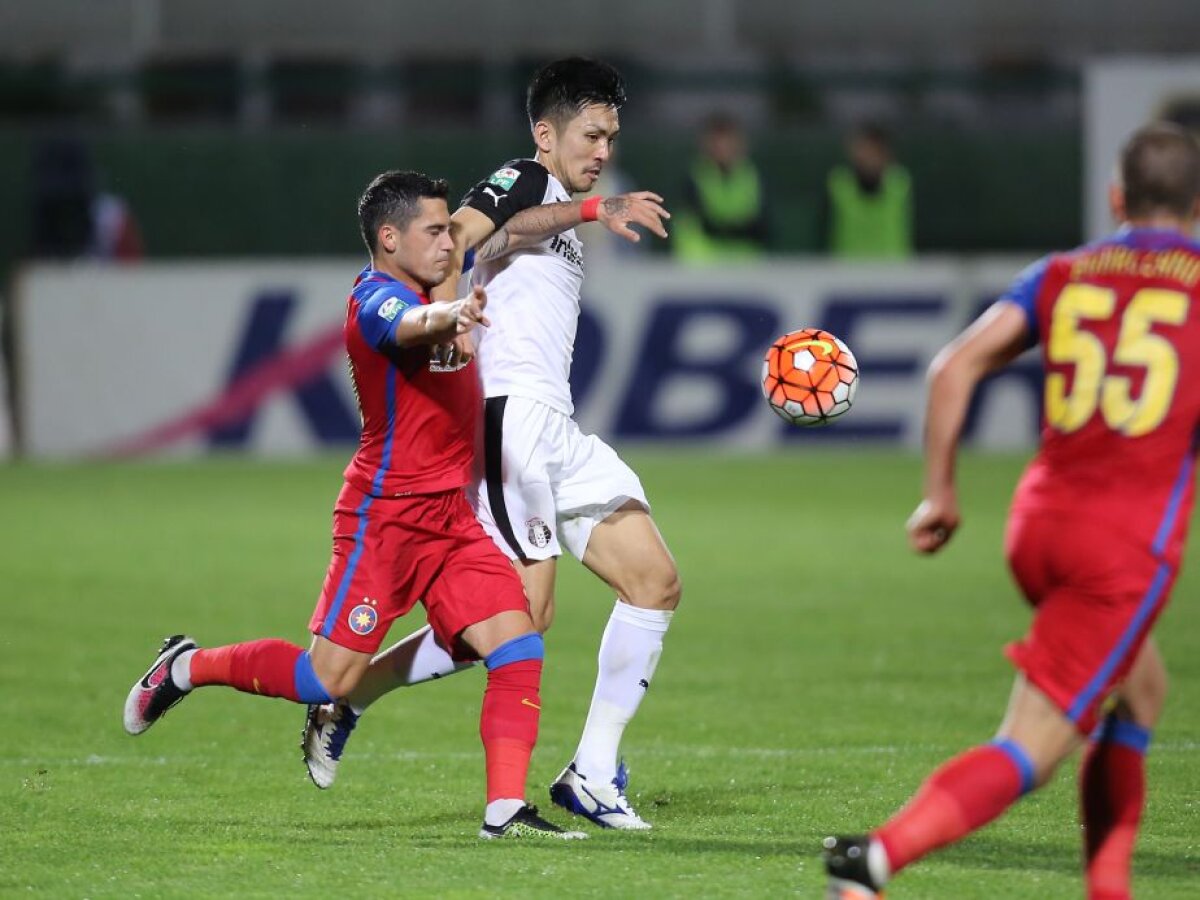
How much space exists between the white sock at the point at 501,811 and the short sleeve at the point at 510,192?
156 centimetres

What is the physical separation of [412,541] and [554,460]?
603 mm

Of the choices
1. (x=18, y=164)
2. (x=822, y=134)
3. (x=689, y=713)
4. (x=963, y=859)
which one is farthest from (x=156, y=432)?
(x=963, y=859)

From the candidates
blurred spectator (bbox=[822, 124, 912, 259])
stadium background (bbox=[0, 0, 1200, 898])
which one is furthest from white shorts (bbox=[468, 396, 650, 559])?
→ blurred spectator (bbox=[822, 124, 912, 259])

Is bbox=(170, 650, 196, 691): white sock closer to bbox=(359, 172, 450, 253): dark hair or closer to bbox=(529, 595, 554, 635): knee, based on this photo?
bbox=(529, 595, 554, 635): knee

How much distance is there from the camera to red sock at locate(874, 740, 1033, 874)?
14.0ft

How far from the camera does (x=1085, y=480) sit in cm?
439

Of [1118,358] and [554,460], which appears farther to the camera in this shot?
[554,460]

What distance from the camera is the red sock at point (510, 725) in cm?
559

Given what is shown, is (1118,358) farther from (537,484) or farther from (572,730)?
(572,730)

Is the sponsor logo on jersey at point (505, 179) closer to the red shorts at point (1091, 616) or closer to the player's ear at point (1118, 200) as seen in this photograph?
the player's ear at point (1118, 200)

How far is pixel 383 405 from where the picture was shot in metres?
5.79

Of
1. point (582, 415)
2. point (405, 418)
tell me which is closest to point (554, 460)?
point (405, 418)

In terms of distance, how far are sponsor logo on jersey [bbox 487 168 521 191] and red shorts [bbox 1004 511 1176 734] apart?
226cm

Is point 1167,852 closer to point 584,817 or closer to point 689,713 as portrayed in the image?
point 584,817
